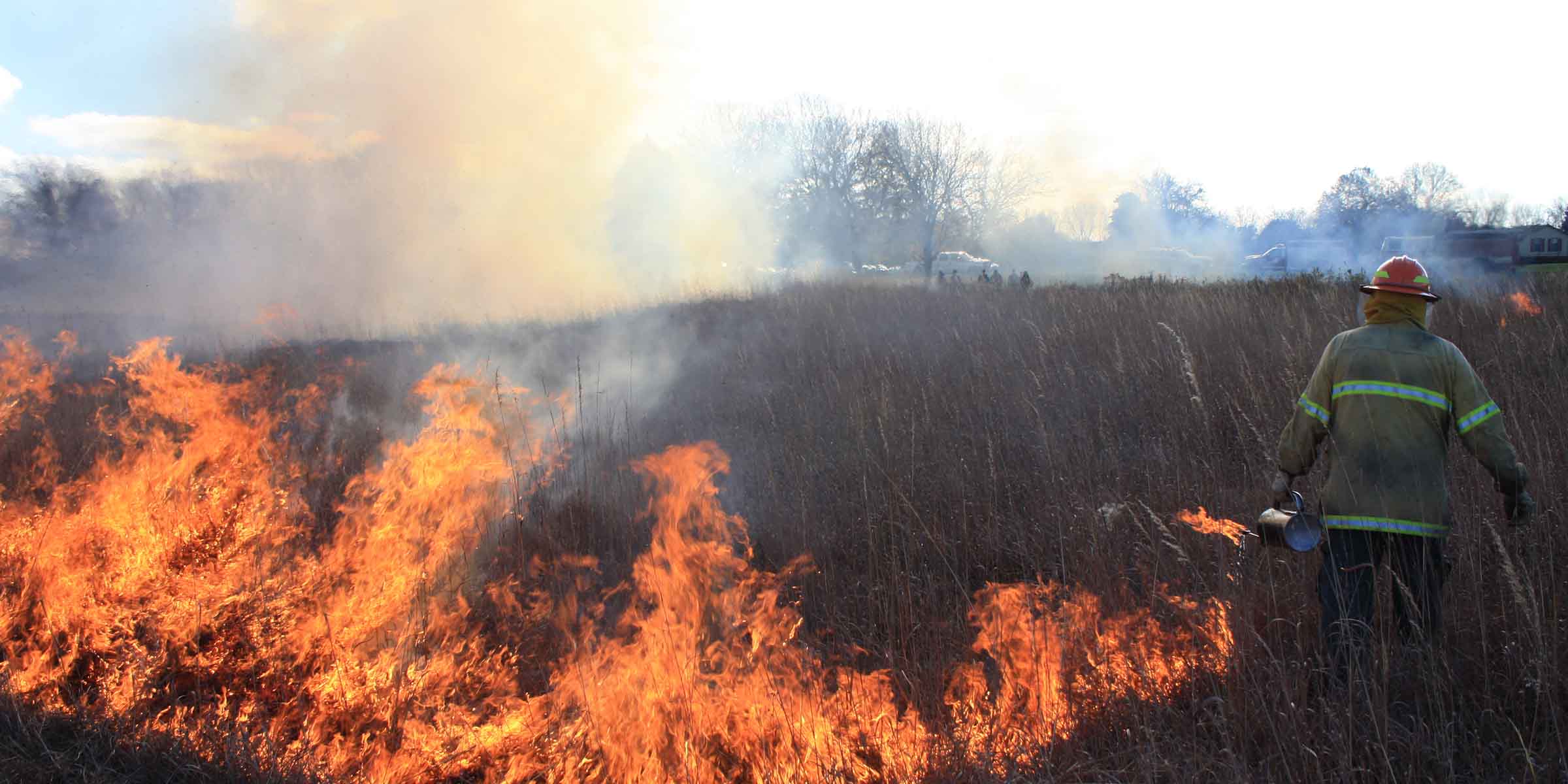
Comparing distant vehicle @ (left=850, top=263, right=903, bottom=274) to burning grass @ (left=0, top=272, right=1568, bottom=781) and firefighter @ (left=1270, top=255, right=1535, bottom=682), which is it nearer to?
burning grass @ (left=0, top=272, right=1568, bottom=781)

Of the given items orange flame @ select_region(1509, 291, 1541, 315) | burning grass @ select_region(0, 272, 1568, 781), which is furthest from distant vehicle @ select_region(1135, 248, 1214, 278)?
burning grass @ select_region(0, 272, 1568, 781)

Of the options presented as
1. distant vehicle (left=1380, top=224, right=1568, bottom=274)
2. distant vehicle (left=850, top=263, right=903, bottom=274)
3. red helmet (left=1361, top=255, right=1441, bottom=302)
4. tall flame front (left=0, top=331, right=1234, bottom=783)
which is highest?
distant vehicle (left=850, top=263, right=903, bottom=274)

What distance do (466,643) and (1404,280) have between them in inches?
161

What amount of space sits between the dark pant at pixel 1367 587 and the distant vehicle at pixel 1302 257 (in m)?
28.3

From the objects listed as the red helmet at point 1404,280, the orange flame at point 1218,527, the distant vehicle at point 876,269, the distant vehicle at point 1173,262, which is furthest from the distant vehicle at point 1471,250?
the red helmet at point 1404,280

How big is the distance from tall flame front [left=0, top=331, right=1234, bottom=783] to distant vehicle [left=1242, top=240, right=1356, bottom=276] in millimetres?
28912

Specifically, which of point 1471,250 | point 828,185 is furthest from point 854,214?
point 1471,250

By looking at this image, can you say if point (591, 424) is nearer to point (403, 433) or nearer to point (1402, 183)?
point (403, 433)

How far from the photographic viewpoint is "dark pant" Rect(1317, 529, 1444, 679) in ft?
8.68

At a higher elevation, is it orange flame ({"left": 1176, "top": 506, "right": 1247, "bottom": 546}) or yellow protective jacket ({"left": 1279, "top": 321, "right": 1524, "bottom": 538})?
yellow protective jacket ({"left": 1279, "top": 321, "right": 1524, "bottom": 538})

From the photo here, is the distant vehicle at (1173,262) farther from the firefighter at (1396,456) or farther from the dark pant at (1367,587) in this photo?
the dark pant at (1367,587)

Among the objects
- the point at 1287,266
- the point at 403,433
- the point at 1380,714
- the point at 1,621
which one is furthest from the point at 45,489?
the point at 1287,266

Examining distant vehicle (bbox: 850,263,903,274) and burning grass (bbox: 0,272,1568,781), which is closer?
burning grass (bbox: 0,272,1568,781)

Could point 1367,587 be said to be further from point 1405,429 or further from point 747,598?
point 747,598
